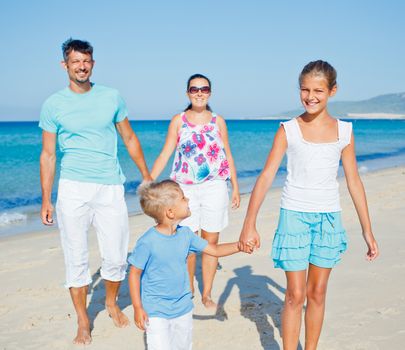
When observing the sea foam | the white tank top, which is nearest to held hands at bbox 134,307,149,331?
the white tank top

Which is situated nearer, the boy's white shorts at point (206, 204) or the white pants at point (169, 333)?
the white pants at point (169, 333)

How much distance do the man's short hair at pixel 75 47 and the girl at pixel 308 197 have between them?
180cm

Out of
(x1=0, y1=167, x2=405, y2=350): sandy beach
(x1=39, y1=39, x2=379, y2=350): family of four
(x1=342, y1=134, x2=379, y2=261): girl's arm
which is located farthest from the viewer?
(x1=0, y1=167, x2=405, y2=350): sandy beach

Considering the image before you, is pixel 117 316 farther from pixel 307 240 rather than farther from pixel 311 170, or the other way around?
pixel 311 170

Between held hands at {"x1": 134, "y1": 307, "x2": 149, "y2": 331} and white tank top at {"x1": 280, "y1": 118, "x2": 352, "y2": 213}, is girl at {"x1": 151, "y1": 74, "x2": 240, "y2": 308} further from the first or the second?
held hands at {"x1": 134, "y1": 307, "x2": 149, "y2": 331}

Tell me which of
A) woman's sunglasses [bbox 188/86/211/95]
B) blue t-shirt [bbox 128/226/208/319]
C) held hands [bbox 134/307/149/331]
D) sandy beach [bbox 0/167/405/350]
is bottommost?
sandy beach [bbox 0/167/405/350]

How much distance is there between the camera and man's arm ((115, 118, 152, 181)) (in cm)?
442

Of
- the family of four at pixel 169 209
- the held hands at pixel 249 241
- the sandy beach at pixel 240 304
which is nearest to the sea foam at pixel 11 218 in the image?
the sandy beach at pixel 240 304

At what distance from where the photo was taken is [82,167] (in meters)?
4.14

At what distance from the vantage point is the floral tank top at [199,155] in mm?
4887

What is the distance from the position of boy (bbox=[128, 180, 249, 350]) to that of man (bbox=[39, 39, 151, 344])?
3.70 ft

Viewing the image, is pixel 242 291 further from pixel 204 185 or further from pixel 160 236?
pixel 160 236

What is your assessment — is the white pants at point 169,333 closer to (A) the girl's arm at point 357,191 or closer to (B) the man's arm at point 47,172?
(A) the girl's arm at point 357,191

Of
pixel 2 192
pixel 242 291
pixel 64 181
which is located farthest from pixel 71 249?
pixel 2 192
